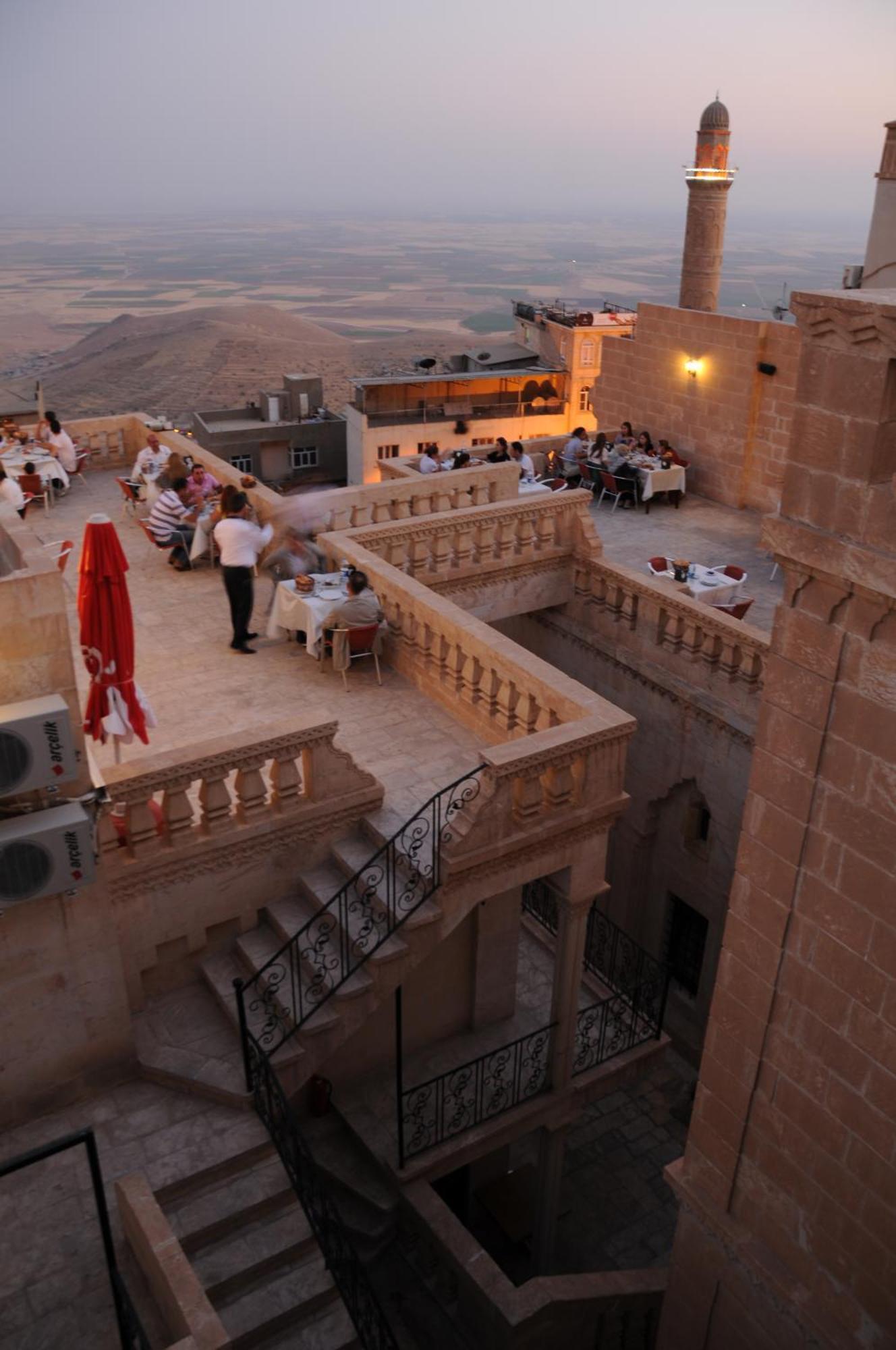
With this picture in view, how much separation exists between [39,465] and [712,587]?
10401mm

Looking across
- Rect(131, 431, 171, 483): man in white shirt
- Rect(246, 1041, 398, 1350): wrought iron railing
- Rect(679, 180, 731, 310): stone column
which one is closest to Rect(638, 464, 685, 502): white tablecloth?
Rect(131, 431, 171, 483): man in white shirt

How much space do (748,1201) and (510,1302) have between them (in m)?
3.41

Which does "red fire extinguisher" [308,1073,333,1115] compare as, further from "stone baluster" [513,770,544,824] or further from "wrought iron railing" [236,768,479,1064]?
"stone baluster" [513,770,544,824]

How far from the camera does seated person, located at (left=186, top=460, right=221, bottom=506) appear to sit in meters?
14.4

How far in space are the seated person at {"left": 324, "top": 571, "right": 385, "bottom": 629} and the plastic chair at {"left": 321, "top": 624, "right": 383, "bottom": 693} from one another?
0.17ft

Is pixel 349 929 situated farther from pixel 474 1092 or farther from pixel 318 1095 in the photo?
pixel 474 1092

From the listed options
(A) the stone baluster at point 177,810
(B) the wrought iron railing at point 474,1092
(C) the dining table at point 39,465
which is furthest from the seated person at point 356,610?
(C) the dining table at point 39,465

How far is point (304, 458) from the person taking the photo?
146 ft

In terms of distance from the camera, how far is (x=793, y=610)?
557 cm

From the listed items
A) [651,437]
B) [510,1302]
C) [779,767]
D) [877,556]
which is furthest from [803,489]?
[651,437]

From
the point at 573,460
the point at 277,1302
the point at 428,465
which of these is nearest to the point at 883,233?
the point at 573,460

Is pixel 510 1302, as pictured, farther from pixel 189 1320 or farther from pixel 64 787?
pixel 64 787

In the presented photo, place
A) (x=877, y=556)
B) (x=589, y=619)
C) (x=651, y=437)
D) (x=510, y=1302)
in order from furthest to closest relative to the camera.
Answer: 1. (x=651, y=437)
2. (x=589, y=619)
3. (x=510, y=1302)
4. (x=877, y=556)

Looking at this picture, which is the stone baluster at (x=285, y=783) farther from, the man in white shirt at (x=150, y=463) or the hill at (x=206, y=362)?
the hill at (x=206, y=362)
